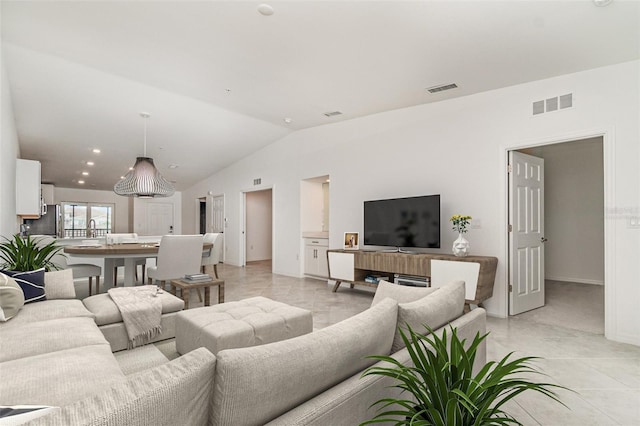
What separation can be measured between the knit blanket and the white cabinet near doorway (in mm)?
3505

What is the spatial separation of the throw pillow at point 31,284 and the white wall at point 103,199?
9.29 metres

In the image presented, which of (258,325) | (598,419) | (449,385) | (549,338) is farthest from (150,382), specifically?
(549,338)

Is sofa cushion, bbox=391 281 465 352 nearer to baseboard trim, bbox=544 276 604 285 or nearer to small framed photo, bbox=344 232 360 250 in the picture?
small framed photo, bbox=344 232 360 250

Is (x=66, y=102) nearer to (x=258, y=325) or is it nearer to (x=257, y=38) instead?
(x=257, y=38)

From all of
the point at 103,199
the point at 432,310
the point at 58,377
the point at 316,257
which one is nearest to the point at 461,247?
Answer: the point at 432,310

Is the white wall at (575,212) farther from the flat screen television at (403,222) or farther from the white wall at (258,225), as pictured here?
the white wall at (258,225)

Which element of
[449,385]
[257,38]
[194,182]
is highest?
[257,38]

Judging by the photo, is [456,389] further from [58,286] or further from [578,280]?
[578,280]

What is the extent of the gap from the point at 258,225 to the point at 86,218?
19.2 feet

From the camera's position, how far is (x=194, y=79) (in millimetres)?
4141

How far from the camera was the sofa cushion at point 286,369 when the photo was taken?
831 millimetres

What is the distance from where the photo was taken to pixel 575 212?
20.1 ft

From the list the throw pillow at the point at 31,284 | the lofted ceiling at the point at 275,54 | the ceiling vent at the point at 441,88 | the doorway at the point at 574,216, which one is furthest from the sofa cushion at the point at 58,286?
the doorway at the point at 574,216

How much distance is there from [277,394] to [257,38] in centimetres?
308
